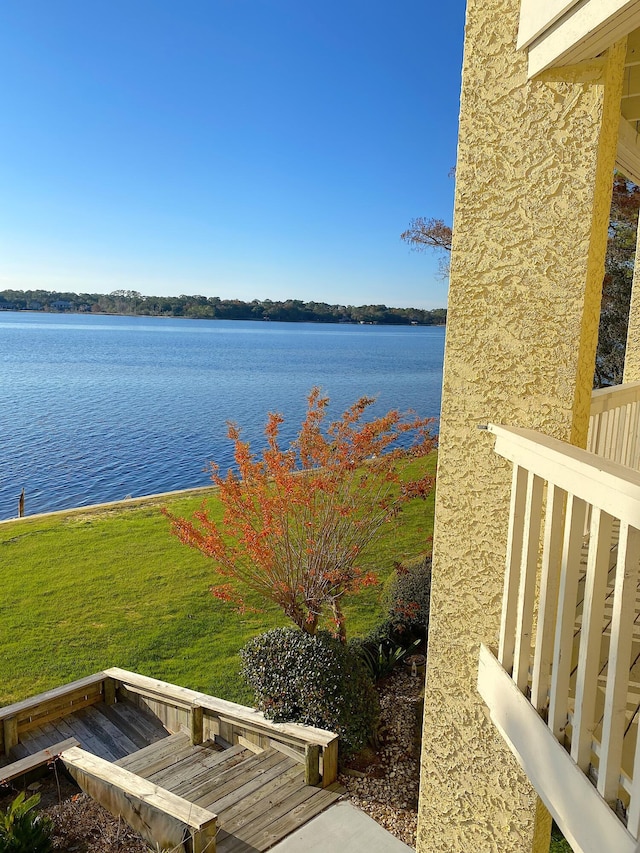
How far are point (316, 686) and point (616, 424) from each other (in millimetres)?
3519

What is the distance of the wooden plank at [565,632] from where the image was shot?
175 cm

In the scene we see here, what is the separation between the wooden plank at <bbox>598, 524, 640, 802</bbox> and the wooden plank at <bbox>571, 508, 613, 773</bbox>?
0.08m

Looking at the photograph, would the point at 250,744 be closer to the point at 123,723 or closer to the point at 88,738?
the point at 123,723

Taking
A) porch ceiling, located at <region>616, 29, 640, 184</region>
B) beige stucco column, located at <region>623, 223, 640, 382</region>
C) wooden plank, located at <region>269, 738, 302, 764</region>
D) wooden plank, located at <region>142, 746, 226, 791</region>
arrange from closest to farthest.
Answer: porch ceiling, located at <region>616, 29, 640, 184</region>, beige stucco column, located at <region>623, 223, 640, 382</region>, wooden plank, located at <region>142, 746, 226, 791</region>, wooden plank, located at <region>269, 738, 302, 764</region>

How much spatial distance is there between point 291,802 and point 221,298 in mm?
60577

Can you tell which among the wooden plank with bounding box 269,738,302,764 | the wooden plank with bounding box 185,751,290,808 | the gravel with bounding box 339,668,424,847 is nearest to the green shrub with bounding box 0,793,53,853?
the wooden plank with bounding box 185,751,290,808

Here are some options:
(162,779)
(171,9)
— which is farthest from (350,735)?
(171,9)

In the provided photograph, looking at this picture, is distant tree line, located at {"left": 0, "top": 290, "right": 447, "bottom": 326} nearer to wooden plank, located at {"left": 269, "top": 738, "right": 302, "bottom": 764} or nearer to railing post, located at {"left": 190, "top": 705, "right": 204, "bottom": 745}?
railing post, located at {"left": 190, "top": 705, "right": 204, "bottom": 745}

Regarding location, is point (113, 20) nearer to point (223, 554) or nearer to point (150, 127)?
point (150, 127)

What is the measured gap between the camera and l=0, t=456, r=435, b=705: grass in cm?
836

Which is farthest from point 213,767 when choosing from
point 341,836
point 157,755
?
point 341,836

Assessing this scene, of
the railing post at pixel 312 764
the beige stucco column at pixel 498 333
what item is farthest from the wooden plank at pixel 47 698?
the beige stucco column at pixel 498 333

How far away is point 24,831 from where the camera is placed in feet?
14.3

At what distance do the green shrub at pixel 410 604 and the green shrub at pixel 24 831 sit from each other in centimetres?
421
